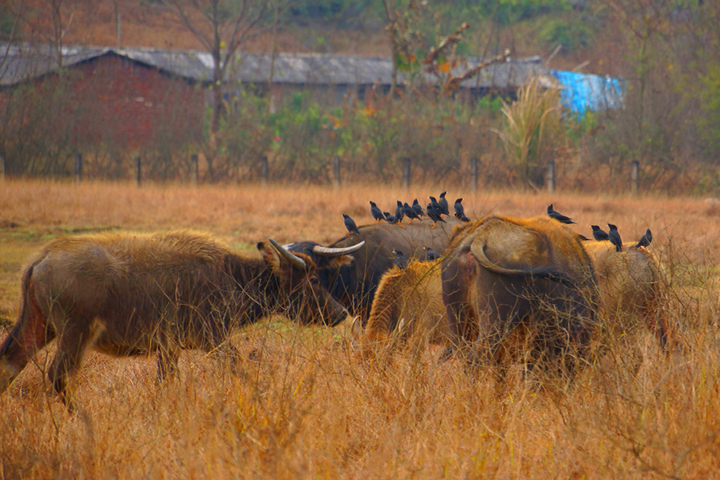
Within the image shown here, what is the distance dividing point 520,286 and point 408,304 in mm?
1421

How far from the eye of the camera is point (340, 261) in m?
6.04

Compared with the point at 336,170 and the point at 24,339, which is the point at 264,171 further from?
the point at 24,339

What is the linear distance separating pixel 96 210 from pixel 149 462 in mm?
11354

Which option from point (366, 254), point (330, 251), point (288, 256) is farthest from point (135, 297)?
point (366, 254)

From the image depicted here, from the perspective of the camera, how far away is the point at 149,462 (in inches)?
118

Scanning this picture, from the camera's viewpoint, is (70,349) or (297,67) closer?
(70,349)

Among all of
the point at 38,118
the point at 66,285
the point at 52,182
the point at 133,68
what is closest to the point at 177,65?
the point at 133,68

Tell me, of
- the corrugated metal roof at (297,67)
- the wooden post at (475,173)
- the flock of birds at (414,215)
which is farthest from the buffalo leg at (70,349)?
the corrugated metal roof at (297,67)

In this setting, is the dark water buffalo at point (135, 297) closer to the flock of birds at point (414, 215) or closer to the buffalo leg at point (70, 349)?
the buffalo leg at point (70, 349)

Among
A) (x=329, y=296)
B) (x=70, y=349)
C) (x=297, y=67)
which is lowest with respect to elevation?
(x=70, y=349)

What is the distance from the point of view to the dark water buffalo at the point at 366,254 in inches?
237

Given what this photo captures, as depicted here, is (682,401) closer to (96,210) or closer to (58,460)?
(58,460)

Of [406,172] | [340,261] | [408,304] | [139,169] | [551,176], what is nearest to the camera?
[408,304]

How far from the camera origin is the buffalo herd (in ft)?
12.1
